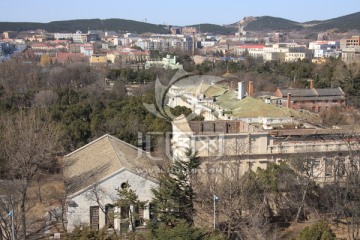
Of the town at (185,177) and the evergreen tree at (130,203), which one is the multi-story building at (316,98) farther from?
the evergreen tree at (130,203)

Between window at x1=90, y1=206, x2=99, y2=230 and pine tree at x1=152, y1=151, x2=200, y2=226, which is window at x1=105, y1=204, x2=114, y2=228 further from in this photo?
pine tree at x1=152, y1=151, x2=200, y2=226

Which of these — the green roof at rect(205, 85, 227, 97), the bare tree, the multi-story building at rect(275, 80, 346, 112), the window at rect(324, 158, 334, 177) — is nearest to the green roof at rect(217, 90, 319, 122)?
the green roof at rect(205, 85, 227, 97)

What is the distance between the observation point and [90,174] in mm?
18016

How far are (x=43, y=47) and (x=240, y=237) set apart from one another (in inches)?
4795

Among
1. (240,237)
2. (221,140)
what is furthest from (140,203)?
(221,140)

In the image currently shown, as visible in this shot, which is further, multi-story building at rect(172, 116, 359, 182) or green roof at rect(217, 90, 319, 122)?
green roof at rect(217, 90, 319, 122)

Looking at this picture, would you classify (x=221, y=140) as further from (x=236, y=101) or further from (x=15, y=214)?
(x=236, y=101)

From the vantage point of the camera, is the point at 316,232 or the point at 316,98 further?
the point at 316,98

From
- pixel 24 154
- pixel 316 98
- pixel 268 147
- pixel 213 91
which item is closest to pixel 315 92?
pixel 316 98

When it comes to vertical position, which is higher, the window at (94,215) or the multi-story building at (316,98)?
the multi-story building at (316,98)

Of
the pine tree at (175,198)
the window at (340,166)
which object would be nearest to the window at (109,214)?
the pine tree at (175,198)

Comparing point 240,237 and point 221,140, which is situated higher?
point 221,140

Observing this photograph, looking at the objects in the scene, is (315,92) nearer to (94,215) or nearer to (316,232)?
(94,215)

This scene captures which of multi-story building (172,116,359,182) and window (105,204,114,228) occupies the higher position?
multi-story building (172,116,359,182)
